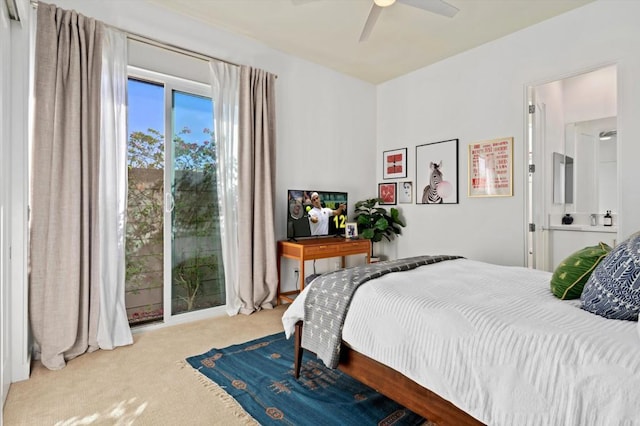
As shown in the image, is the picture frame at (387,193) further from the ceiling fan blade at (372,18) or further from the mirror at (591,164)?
the ceiling fan blade at (372,18)

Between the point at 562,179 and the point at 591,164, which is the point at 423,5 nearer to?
the point at 562,179

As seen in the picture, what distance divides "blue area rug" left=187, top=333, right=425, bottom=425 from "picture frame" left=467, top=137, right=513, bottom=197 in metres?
2.53

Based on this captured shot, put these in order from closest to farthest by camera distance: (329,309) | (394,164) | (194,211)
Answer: (329,309)
(194,211)
(394,164)

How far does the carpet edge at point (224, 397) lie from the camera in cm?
173

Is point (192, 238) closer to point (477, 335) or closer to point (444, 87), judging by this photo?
point (477, 335)

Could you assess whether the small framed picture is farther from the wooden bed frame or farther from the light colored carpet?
the wooden bed frame

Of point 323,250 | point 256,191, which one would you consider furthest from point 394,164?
point 256,191

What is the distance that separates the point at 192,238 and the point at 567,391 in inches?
118

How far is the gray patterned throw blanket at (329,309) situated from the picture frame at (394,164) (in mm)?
2628

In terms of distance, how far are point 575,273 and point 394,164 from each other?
3087 millimetres

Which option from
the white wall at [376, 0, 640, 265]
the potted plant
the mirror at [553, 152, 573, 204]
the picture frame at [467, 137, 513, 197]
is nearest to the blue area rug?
the potted plant

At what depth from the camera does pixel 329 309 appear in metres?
1.82

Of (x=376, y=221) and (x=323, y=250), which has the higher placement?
(x=376, y=221)

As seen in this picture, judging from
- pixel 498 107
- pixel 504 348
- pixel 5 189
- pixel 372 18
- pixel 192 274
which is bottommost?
pixel 192 274
